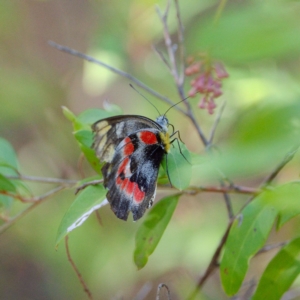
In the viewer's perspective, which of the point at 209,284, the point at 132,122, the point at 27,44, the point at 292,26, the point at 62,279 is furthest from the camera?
the point at 27,44

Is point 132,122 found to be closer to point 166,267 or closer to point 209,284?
point 166,267

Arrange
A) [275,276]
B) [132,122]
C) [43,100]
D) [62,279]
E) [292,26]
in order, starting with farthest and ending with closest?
[62,279], [43,100], [132,122], [275,276], [292,26]

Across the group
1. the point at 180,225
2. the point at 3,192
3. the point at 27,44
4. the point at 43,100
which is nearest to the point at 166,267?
the point at 180,225

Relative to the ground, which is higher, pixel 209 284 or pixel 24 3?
pixel 24 3

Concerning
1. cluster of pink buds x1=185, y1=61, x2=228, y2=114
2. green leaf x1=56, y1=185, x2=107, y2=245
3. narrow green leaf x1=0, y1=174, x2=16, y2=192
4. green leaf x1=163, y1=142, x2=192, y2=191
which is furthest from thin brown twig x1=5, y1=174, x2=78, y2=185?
cluster of pink buds x1=185, y1=61, x2=228, y2=114

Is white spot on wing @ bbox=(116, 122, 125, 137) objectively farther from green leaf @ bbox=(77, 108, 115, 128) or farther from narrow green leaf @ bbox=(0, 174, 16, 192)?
narrow green leaf @ bbox=(0, 174, 16, 192)

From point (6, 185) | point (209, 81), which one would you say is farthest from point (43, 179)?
point (209, 81)
